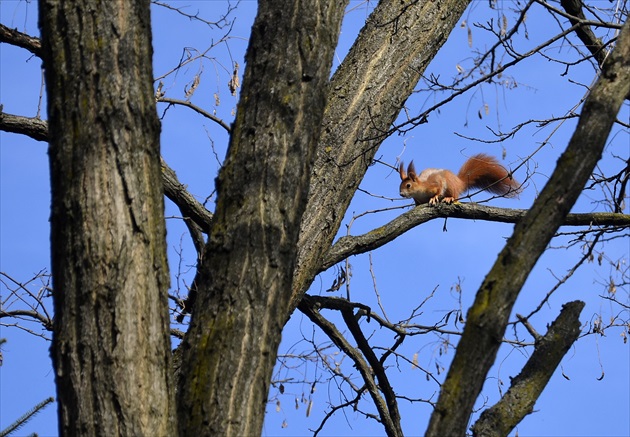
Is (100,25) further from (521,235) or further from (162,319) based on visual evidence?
(521,235)

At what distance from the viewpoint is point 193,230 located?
4719 mm

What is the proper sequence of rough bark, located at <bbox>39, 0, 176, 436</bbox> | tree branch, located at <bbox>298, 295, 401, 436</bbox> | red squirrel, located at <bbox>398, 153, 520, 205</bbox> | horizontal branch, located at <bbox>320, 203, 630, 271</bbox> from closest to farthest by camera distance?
rough bark, located at <bbox>39, 0, 176, 436</bbox>, horizontal branch, located at <bbox>320, 203, 630, 271</bbox>, tree branch, located at <bbox>298, 295, 401, 436</bbox>, red squirrel, located at <bbox>398, 153, 520, 205</bbox>

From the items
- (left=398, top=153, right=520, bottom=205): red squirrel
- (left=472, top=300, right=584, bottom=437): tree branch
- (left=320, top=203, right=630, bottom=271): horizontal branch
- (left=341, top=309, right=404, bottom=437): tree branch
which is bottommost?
(left=472, top=300, right=584, bottom=437): tree branch

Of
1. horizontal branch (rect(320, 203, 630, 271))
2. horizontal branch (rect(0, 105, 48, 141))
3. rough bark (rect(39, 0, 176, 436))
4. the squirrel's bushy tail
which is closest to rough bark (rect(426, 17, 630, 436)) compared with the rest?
rough bark (rect(39, 0, 176, 436))

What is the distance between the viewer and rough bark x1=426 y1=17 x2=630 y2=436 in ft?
6.86

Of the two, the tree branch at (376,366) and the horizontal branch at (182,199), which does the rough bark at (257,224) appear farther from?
the tree branch at (376,366)

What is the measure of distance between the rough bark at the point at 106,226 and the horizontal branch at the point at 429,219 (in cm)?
199

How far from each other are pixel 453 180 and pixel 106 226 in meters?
5.03

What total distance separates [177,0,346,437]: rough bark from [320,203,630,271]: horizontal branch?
1702 millimetres

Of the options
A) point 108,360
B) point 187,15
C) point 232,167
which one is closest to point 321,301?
point 187,15

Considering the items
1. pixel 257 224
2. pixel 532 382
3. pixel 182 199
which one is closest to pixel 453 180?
pixel 182 199

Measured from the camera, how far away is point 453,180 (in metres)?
7.00

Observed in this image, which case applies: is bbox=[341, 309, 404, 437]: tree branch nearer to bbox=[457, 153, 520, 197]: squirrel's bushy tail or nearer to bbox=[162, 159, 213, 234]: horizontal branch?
bbox=[162, 159, 213, 234]: horizontal branch

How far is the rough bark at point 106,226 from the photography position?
87.2 inches
